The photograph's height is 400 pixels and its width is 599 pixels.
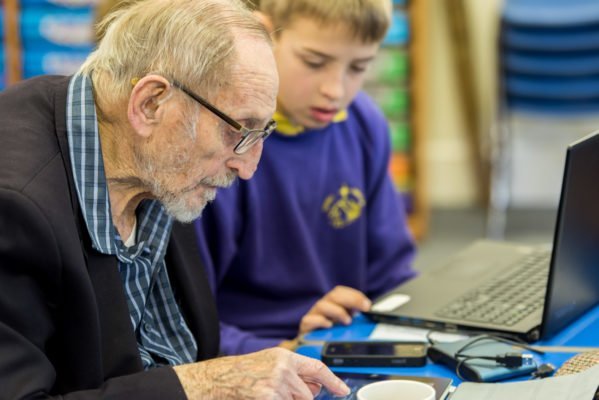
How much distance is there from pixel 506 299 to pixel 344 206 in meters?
0.45

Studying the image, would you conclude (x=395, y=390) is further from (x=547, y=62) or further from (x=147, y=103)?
(x=547, y=62)

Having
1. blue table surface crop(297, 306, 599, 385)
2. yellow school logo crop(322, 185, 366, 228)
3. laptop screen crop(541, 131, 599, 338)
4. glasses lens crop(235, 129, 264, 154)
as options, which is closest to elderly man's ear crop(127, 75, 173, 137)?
glasses lens crop(235, 129, 264, 154)

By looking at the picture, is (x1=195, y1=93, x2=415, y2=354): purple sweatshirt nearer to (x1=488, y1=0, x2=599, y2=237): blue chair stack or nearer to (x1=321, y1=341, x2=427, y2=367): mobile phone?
(x1=321, y1=341, x2=427, y2=367): mobile phone

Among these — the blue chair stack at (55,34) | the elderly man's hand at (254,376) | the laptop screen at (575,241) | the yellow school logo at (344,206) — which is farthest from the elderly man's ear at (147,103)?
the blue chair stack at (55,34)

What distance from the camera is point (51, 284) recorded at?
1135 millimetres

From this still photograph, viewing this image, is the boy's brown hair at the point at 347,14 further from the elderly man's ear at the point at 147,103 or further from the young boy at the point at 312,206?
the elderly man's ear at the point at 147,103

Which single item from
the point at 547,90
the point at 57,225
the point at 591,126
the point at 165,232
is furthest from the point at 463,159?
the point at 57,225

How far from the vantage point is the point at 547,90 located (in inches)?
149

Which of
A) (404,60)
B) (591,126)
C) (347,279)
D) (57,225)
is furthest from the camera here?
(591,126)

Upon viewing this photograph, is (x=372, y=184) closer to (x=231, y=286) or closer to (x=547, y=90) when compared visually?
(x=231, y=286)

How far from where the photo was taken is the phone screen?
1352 millimetres

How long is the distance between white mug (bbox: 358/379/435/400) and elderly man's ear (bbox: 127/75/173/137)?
1.45 feet

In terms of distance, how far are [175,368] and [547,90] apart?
9.70 ft

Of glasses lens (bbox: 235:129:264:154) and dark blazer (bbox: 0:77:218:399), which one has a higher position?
glasses lens (bbox: 235:129:264:154)
